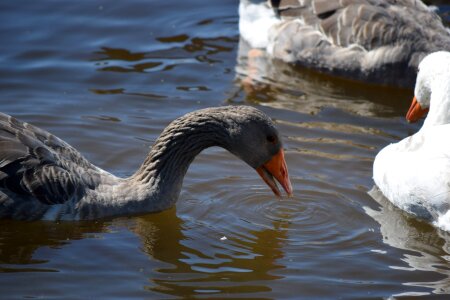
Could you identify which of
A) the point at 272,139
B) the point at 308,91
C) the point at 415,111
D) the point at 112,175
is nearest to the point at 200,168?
the point at 112,175

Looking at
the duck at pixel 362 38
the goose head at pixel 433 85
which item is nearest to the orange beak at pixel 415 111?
the goose head at pixel 433 85

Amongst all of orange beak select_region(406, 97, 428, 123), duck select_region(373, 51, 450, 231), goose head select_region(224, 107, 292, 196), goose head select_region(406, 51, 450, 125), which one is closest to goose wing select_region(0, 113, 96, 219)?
goose head select_region(224, 107, 292, 196)

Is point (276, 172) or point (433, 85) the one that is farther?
point (433, 85)

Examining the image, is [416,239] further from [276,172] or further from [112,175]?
[112,175]

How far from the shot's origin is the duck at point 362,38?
12766 mm

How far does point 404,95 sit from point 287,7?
235 centimetres

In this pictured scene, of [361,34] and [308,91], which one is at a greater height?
[361,34]

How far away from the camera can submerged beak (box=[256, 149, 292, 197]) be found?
886cm

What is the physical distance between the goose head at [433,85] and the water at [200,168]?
69 centimetres

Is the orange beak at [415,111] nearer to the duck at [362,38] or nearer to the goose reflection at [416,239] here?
the goose reflection at [416,239]

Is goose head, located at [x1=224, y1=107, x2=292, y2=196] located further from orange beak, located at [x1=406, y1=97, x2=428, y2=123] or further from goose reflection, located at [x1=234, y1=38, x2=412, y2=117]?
goose reflection, located at [x1=234, y1=38, x2=412, y2=117]

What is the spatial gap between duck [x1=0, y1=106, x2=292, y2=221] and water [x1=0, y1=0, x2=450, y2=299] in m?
0.23

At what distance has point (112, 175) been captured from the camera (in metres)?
9.30

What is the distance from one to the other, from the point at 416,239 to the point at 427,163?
29.5 inches
